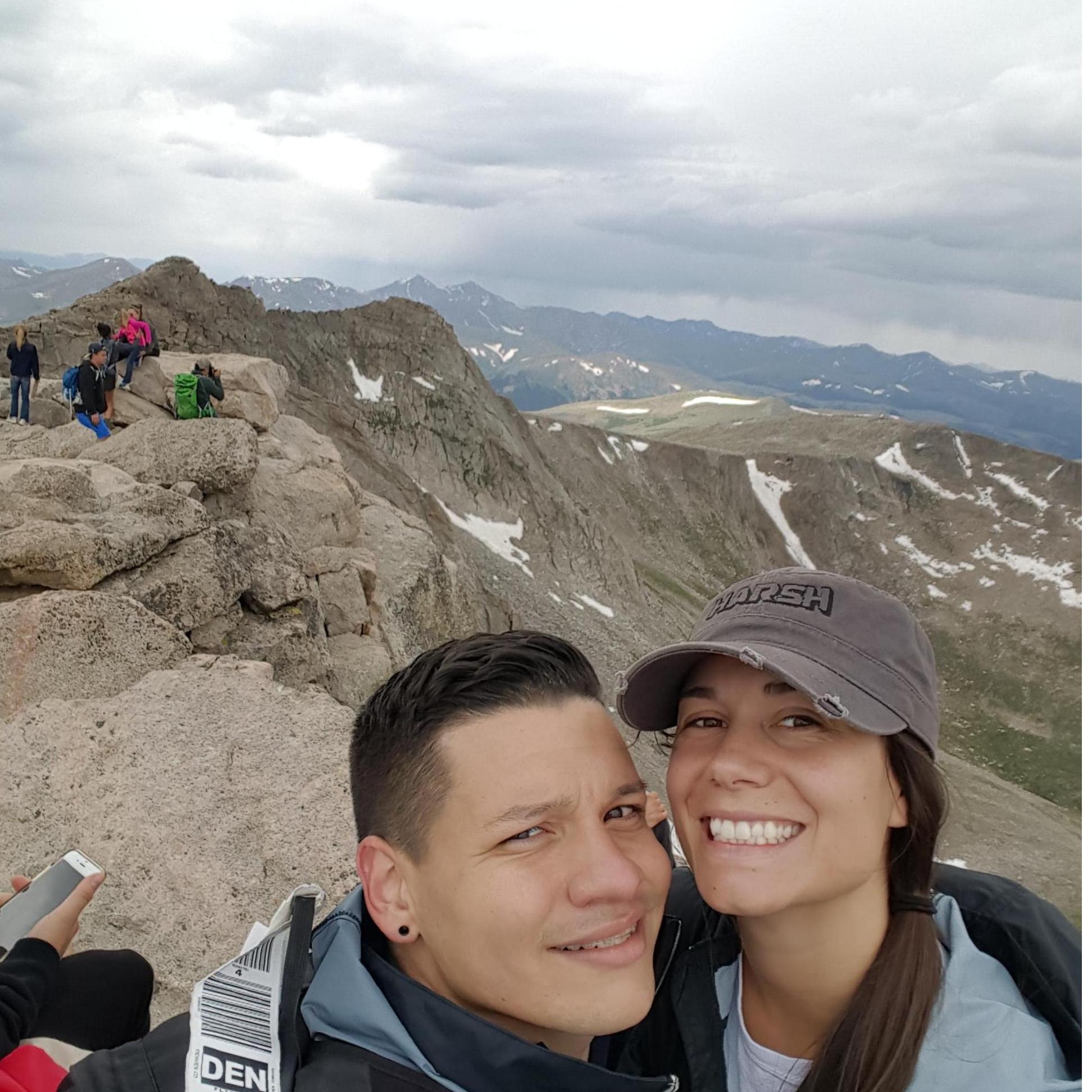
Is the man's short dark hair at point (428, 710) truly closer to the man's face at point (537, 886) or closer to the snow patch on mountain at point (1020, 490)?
the man's face at point (537, 886)

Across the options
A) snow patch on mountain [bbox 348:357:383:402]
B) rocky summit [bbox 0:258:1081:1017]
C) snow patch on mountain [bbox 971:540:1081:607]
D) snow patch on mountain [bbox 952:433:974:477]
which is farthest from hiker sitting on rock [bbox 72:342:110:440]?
snow patch on mountain [bbox 952:433:974:477]

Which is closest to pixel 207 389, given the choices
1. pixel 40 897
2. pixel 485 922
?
pixel 40 897

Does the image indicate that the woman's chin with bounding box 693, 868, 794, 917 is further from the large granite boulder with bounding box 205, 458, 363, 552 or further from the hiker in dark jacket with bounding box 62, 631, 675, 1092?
the large granite boulder with bounding box 205, 458, 363, 552

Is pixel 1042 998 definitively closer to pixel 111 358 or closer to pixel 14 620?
pixel 14 620

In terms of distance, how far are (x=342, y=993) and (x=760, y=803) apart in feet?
5.12

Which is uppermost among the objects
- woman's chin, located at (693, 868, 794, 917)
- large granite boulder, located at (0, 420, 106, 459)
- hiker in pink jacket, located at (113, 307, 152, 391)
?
hiker in pink jacket, located at (113, 307, 152, 391)

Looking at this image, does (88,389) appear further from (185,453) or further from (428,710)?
(428,710)

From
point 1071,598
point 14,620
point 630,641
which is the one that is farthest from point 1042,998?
point 1071,598

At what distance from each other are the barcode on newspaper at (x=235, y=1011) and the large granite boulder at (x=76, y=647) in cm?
612

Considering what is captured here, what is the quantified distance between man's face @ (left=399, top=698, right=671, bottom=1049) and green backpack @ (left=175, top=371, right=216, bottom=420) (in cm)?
1786

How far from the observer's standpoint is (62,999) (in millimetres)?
4184

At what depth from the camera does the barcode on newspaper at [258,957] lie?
9.23ft

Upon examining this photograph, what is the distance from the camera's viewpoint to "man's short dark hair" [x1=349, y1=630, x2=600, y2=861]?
326cm

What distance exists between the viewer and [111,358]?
21.2m
